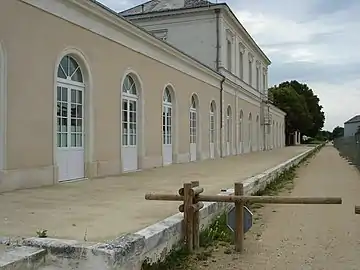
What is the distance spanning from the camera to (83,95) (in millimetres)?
12430

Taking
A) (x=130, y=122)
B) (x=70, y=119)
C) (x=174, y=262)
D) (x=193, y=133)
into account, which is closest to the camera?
(x=174, y=262)

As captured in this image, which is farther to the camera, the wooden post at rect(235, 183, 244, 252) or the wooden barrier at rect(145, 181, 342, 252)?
the wooden post at rect(235, 183, 244, 252)

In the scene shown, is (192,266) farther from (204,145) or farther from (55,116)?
(204,145)

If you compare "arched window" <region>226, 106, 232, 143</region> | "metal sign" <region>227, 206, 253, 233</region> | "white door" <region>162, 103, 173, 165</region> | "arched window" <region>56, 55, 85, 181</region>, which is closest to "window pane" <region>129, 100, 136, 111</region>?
"white door" <region>162, 103, 173, 165</region>

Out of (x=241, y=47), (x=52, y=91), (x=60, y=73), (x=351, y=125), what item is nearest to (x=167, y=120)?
(x=60, y=73)

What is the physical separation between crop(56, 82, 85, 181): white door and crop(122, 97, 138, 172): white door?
2.55 metres

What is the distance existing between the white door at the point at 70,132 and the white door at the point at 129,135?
8.35 ft

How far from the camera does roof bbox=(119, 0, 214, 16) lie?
2958cm

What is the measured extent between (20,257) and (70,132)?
804 cm

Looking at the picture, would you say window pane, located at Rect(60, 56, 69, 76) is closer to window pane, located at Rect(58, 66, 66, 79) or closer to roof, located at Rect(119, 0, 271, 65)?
window pane, located at Rect(58, 66, 66, 79)

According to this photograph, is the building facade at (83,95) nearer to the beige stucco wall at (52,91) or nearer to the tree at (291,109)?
the beige stucco wall at (52,91)

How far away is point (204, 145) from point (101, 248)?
1946cm

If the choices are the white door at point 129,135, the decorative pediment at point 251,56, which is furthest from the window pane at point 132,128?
the decorative pediment at point 251,56

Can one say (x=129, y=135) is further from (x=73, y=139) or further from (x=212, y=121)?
(x=212, y=121)
